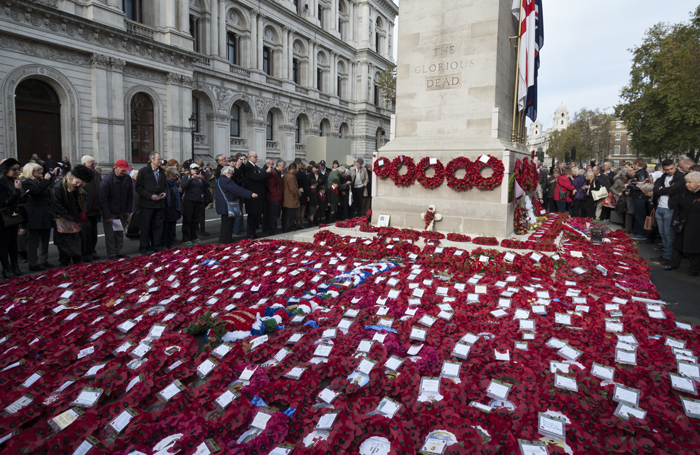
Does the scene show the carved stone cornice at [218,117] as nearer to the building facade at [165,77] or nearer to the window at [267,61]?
the building facade at [165,77]

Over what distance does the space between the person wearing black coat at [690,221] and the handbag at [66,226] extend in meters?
10.9

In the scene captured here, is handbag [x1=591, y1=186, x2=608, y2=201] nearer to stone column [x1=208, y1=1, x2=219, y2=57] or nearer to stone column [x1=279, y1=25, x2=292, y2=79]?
stone column [x1=208, y1=1, x2=219, y2=57]

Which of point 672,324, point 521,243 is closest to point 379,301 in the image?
point 672,324

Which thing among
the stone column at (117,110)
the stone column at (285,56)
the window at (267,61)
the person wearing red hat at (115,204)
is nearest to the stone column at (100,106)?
the stone column at (117,110)

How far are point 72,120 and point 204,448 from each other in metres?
21.4

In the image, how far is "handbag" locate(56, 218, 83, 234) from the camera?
705 centimetres

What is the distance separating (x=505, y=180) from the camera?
26.5 feet

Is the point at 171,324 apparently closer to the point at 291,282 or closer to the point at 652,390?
the point at 291,282

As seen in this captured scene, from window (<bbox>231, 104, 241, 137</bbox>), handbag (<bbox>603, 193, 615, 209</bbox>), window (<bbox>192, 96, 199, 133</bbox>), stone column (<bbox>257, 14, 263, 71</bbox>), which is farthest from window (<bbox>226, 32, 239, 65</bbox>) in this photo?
handbag (<bbox>603, 193, 615, 209</bbox>)

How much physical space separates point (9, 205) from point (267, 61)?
30679mm

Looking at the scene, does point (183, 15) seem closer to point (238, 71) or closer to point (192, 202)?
point (238, 71)

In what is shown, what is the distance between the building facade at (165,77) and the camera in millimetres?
17734

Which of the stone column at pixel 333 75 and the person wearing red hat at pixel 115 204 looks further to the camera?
the stone column at pixel 333 75

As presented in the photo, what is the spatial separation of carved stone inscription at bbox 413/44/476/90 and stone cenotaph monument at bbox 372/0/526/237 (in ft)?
0.07
